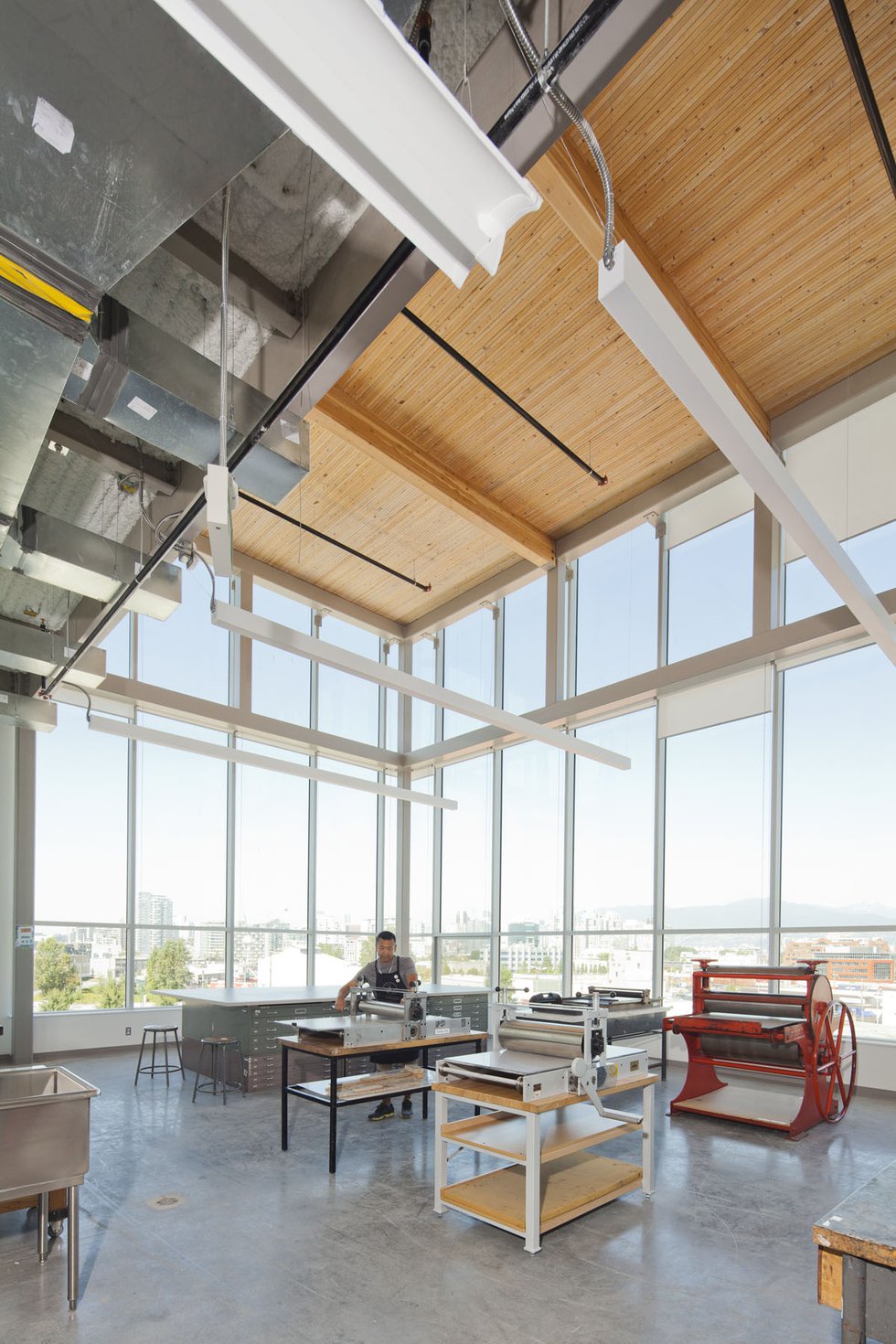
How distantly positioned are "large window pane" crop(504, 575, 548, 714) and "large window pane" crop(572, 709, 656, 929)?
1061 mm

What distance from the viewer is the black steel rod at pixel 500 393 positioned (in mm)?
6707

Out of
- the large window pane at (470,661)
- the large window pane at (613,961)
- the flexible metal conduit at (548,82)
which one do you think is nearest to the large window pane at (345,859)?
the large window pane at (470,661)

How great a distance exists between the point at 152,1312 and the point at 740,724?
6.82 m

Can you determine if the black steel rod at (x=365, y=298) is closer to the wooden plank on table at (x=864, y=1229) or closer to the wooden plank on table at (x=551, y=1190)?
the wooden plank on table at (x=864, y=1229)

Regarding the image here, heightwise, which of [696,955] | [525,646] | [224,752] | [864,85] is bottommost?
[696,955]

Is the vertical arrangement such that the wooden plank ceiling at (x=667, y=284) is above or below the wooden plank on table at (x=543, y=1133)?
above

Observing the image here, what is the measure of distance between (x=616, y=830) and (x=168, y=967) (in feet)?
18.6

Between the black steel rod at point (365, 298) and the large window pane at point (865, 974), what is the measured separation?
6.36m

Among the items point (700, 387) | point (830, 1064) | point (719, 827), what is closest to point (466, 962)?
point (719, 827)

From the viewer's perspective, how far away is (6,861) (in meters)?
8.79

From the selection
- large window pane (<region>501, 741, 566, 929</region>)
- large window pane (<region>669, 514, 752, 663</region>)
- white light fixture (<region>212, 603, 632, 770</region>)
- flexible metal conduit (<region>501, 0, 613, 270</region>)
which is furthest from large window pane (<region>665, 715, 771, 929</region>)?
flexible metal conduit (<region>501, 0, 613, 270</region>)

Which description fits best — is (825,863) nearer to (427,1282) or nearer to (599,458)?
(599,458)

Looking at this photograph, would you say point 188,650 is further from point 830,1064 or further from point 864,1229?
point 864,1229

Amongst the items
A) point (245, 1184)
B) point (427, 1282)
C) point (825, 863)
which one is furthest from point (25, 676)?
point (825, 863)
